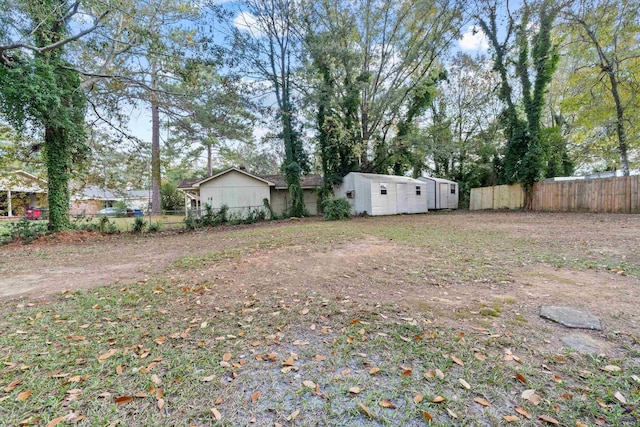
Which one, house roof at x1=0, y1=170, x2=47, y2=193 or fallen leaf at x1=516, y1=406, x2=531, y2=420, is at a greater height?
house roof at x1=0, y1=170, x2=47, y2=193

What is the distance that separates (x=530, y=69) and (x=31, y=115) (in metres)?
20.8

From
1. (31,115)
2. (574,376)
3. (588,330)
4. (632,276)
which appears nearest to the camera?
(574,376)

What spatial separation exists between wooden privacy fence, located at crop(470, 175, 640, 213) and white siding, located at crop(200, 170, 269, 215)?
14975 mm

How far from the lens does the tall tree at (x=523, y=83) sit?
12.5 m

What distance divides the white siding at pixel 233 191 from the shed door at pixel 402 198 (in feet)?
26.7

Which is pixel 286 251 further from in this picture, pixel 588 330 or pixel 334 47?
pixel 334 47

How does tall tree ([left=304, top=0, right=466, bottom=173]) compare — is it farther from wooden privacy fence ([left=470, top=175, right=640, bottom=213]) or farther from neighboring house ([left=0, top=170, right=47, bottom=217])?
neighboring house ([left=0, top=170, right=47, bottom=217])

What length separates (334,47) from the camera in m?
13.4

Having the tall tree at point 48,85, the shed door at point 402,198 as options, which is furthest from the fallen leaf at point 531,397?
the shed door at point 402,198

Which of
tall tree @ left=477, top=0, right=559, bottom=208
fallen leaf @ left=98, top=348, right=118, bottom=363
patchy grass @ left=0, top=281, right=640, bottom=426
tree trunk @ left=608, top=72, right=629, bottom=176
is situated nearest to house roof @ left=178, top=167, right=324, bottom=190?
tall tree @ left=477, top=0, right=559, bottom=208

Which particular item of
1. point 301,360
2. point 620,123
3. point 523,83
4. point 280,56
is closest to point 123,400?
point 301,360

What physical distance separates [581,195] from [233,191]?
17913mm

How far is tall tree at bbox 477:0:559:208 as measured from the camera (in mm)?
12508

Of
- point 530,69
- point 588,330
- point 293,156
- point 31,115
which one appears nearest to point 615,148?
point 530,69
